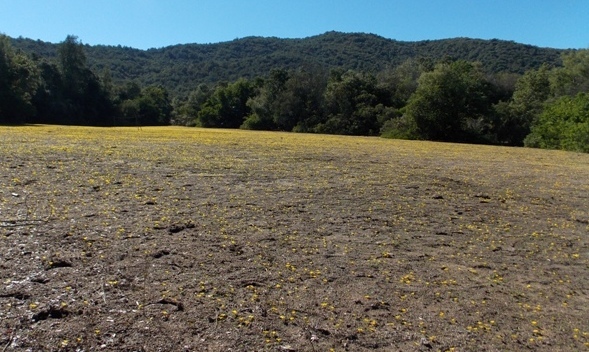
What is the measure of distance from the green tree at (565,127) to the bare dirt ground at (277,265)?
20.2m

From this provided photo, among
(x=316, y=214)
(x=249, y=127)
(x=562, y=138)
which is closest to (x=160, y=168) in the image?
(x=316, y=214)

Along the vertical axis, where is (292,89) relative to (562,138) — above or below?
above

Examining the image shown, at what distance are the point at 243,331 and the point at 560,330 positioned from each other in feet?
8.39

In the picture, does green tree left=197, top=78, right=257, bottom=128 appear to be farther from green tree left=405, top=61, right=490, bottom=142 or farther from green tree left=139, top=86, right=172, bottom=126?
green tree left=405, top=61, right=490, bottom=142

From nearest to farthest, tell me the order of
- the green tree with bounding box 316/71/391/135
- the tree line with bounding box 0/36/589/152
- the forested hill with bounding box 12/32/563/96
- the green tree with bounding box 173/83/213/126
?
the tree line with bounding box 0/36/589/152 < the green tree with bounding box 316/71/391/135 < the green tree with bounding box 173/83/213/126 < the forested hill with bounding box 12/32/563/96

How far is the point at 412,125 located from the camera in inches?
1464

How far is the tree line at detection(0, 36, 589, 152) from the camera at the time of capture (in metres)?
36.7

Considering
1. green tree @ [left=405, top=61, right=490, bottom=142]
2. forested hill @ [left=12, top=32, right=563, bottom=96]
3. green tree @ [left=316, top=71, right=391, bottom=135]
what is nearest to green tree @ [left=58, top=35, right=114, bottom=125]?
green tree @ [left=316, top=71, right=391, bottom=135]

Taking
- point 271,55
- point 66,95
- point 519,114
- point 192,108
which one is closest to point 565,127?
point 519,114

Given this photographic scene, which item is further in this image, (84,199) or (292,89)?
(292,89)

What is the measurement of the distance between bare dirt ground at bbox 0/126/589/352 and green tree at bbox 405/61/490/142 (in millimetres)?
27235

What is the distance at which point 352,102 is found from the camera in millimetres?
47750

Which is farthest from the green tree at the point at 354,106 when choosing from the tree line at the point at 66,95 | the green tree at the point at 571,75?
the tree line at the point at 66,95

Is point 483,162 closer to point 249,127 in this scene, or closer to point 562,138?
point 562,138
